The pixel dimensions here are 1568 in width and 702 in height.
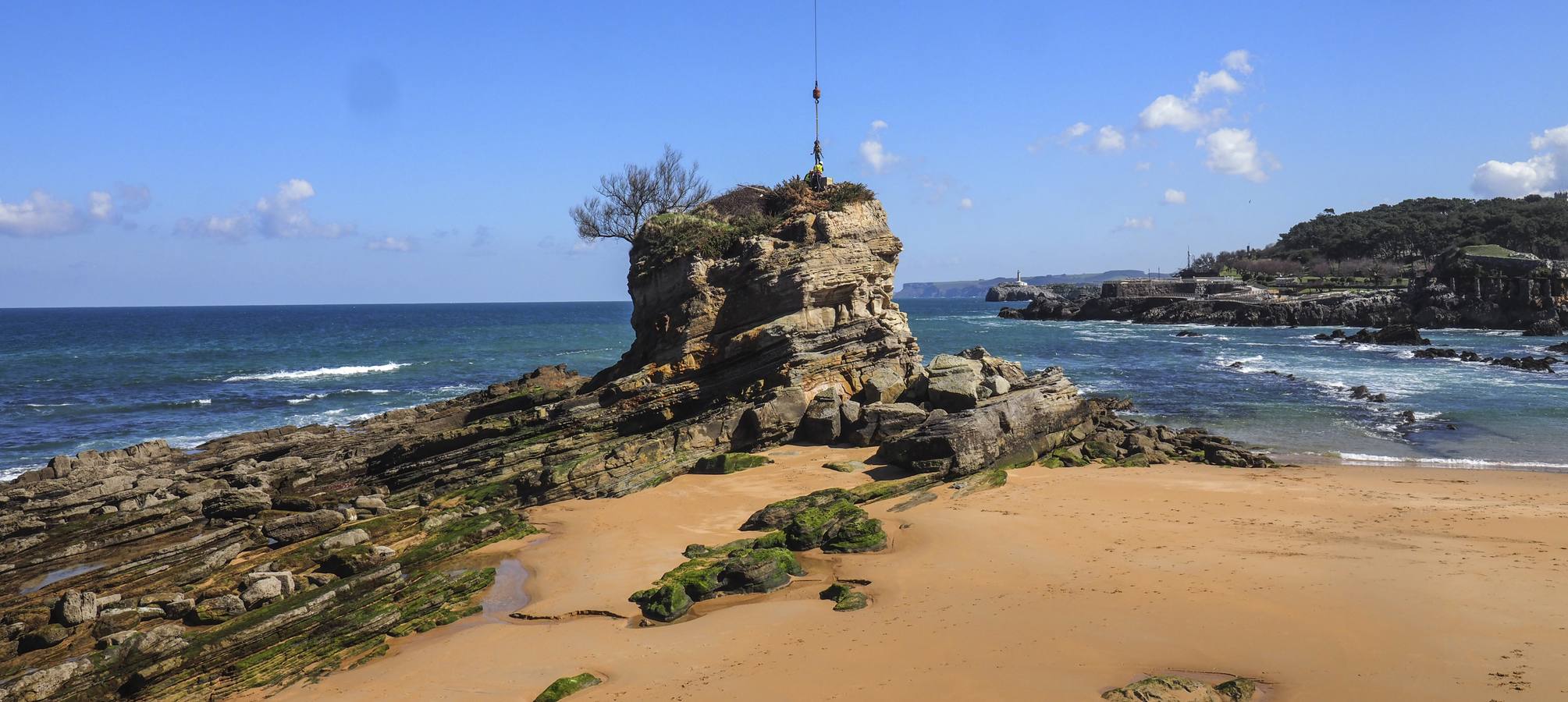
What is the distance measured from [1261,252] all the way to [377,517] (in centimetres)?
12784

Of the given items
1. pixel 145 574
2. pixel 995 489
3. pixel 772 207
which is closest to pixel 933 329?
pixel 772 207

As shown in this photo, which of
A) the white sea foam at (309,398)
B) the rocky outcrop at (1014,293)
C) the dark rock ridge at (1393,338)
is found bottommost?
the white sea foam at (309,398)

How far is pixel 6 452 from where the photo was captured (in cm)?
2591

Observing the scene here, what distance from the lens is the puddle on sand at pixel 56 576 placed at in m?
14.6

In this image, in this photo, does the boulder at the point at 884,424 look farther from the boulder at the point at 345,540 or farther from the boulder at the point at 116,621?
the boulder at the point at 116,621

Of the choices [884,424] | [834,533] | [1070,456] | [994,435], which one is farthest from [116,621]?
[1070,456]

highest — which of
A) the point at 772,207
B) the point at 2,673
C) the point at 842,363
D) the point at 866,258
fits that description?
the point at 772,207

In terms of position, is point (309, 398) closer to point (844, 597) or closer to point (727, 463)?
point (727, 463)

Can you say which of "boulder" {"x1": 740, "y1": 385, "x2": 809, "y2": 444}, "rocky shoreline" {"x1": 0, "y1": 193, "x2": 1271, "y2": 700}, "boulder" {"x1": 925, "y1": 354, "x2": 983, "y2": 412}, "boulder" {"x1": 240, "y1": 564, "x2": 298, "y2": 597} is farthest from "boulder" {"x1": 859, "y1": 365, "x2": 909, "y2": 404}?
"boulder" {"x1": 240, "y1": 564, "x2": 298, "y2": 597}

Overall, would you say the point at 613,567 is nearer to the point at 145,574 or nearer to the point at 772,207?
the point at 145,574

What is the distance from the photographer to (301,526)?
1614 centimetres

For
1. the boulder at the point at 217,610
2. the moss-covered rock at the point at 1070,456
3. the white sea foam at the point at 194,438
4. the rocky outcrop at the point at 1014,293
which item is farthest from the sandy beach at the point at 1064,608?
the rocky outcrop at the point at 1014,293

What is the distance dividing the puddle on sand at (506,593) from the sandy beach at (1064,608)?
209 millimetres

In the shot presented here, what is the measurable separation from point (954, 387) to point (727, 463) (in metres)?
6.18
